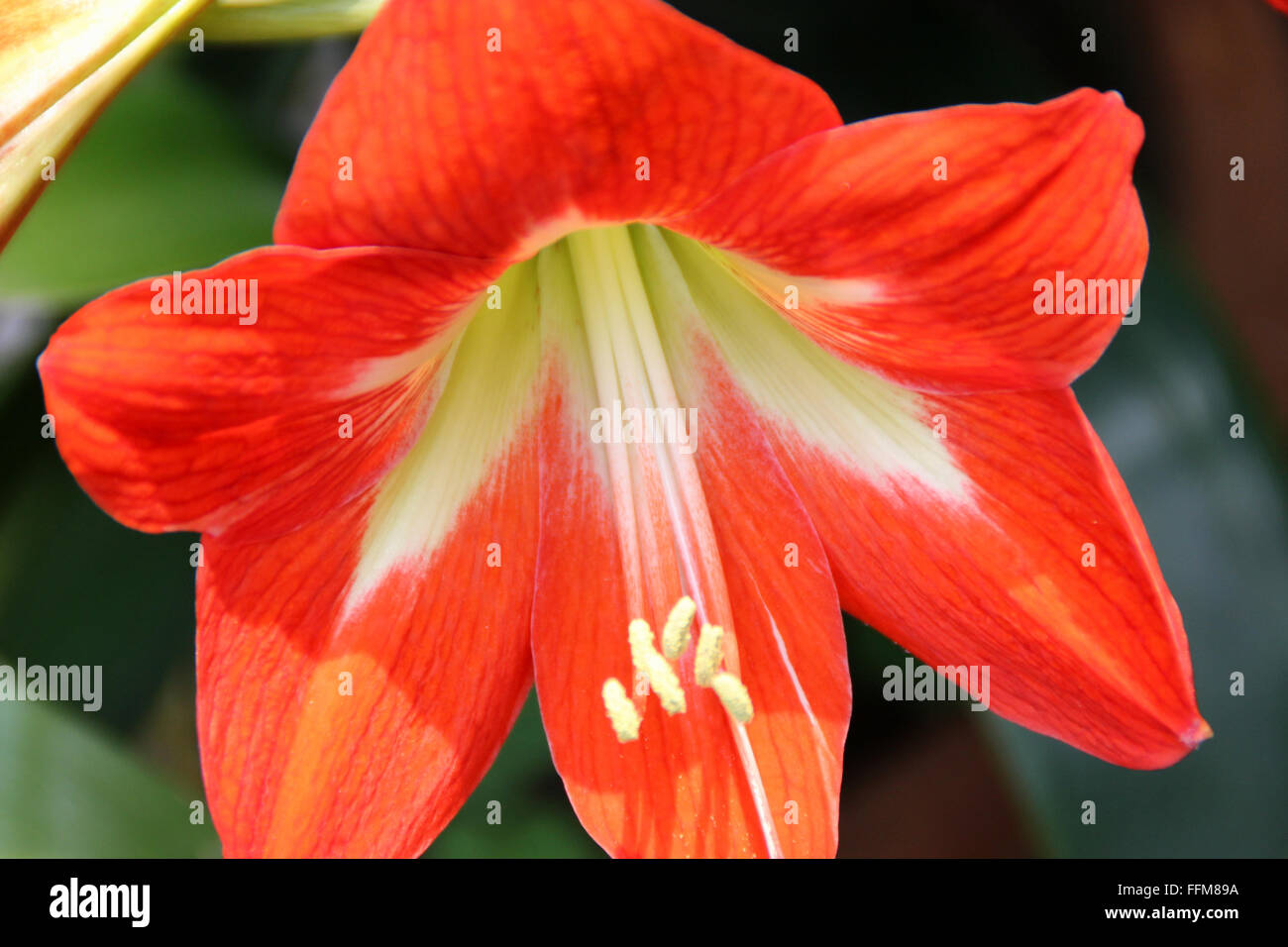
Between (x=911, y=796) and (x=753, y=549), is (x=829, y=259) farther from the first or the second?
(x=911, y=796)

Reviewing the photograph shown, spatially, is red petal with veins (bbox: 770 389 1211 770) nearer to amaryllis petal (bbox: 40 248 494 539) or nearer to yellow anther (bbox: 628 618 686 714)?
→ yellow anther (bbox: 628 618 686 714)

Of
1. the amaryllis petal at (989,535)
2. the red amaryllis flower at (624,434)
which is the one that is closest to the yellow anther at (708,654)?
the red amaryllis flower at (624,434)

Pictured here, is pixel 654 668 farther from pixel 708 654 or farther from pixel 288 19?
pixel 288 19

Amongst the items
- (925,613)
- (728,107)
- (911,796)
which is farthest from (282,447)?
(911,796)

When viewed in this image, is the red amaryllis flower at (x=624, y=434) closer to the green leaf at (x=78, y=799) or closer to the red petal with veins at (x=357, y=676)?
the red petal with veins at (x=357, y=676)

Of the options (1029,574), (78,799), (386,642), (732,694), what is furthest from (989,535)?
(78,799)

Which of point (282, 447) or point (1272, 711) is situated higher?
point (282, 447)

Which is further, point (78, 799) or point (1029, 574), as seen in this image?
point (78, 799)

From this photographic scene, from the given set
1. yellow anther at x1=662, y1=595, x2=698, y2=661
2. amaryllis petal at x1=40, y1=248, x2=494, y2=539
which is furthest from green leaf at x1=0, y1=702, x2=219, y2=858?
yellow anther at x1=662, y1=595, x2=698, y2=661
